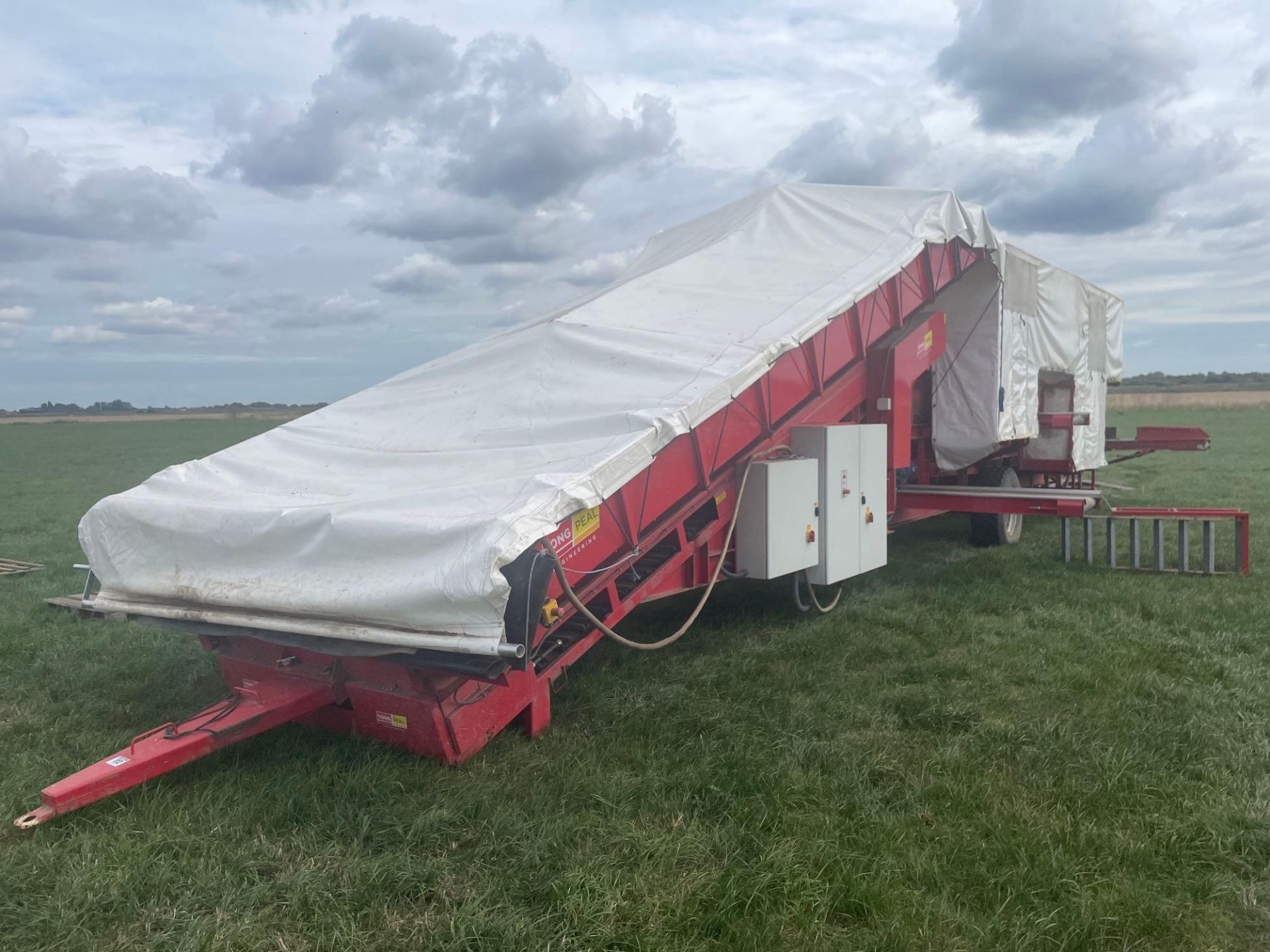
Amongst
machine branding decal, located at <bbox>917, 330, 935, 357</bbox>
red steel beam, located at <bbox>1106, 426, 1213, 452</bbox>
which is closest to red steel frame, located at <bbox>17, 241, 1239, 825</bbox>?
machine branding decal, located at <bbox>917, 330, 935, 357</bbox>

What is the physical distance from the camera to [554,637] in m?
4.66

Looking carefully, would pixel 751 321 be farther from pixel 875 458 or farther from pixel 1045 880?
pixel 1045 880

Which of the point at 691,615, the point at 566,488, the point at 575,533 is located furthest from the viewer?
the point at 691,615

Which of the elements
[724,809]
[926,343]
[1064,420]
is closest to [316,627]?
[724,809]

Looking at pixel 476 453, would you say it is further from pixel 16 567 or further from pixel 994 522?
pixel 16 567

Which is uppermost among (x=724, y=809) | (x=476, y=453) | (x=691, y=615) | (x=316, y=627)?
(x=476, y=453)

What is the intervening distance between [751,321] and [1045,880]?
3.65m

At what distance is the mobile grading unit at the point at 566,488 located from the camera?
3973 millimetres

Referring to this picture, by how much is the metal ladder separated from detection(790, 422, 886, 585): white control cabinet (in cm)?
289

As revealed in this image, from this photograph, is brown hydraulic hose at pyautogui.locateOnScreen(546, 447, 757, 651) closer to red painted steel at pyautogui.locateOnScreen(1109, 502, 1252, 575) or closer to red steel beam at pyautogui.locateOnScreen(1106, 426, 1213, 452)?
red painted steel at pyautogui.locateOnScreen(1109, 502, 1252, 575)

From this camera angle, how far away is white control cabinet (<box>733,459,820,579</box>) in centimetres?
581

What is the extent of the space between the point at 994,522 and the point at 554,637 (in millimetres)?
7046

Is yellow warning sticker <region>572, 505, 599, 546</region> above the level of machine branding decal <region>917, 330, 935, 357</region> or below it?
below

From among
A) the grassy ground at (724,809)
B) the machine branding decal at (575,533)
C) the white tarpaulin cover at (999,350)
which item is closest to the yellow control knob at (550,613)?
the machine branding decal at (575,533)
